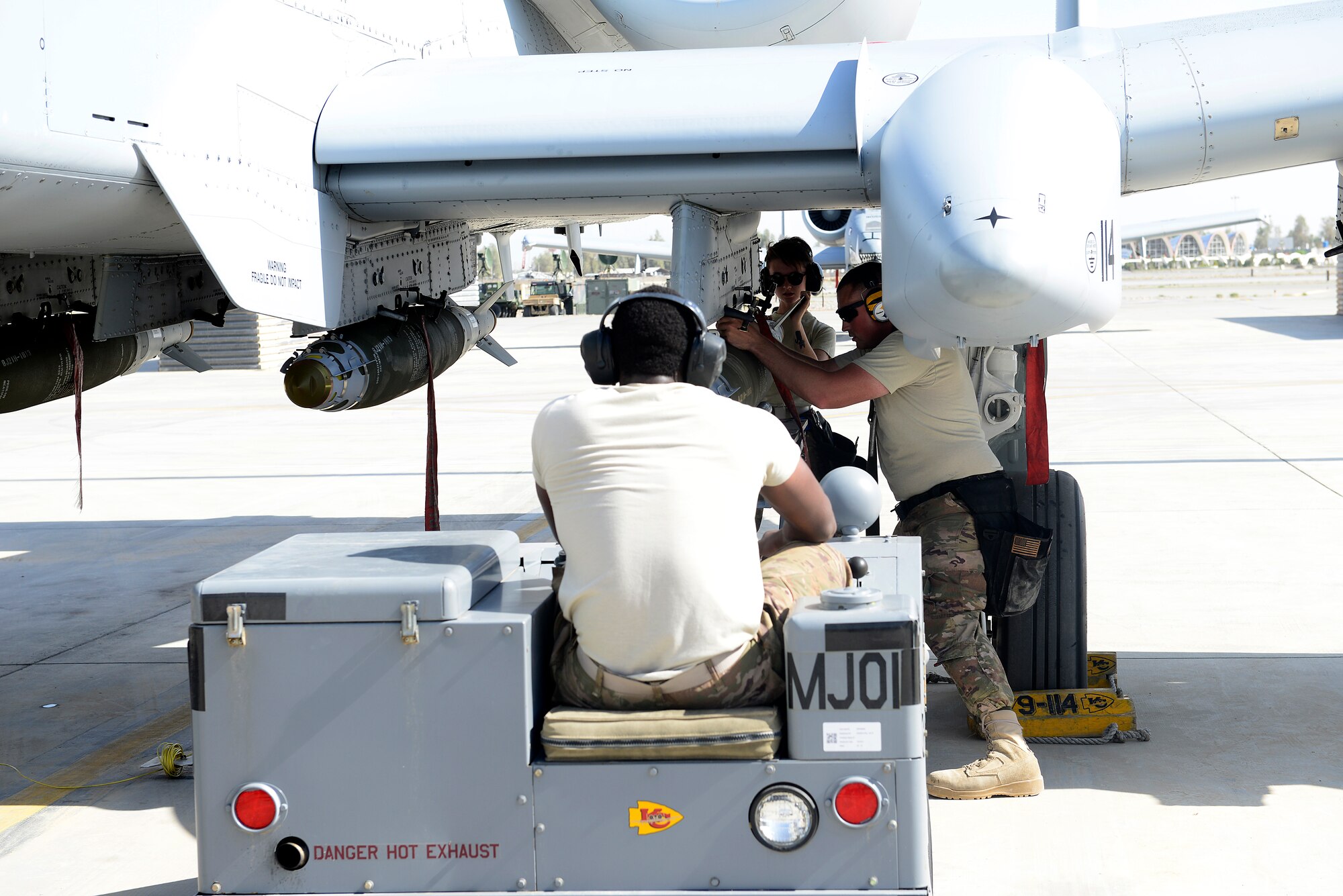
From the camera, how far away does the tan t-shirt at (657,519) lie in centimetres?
325

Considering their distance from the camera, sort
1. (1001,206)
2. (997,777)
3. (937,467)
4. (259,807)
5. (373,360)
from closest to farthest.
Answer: (259,807) < (1001,206) < (997,777) < (937,467) < (373,360)

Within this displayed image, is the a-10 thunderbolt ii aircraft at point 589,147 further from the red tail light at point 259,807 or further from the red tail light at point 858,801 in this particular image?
the red tail light at point 259,807

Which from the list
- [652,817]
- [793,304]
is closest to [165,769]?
[652,817]

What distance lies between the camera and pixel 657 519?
128 inches

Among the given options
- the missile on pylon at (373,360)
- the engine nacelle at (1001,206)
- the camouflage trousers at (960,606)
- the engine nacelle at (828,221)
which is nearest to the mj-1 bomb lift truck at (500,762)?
the engine nacelle at (1001,206)

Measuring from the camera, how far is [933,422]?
5.53m

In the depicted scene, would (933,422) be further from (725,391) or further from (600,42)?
(600,42)

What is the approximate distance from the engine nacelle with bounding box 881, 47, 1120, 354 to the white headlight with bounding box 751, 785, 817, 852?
2044 mm

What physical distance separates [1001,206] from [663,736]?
7.46 feet

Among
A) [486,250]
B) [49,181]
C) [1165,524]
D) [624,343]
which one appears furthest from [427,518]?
[486,250]

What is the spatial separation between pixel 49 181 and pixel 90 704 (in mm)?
3153

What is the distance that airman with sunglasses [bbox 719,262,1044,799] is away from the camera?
16.8 feet

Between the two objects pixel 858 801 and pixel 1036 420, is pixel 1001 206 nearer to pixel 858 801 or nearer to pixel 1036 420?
pixel 1036 420

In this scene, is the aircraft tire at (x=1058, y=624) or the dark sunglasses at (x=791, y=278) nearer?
the aircraft tire at (x=1058, y=624)
